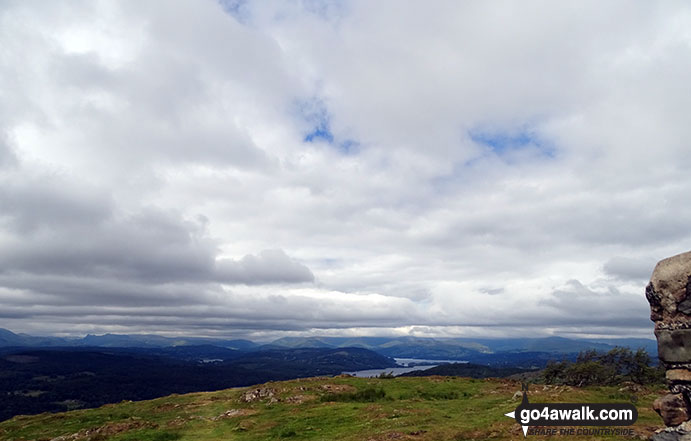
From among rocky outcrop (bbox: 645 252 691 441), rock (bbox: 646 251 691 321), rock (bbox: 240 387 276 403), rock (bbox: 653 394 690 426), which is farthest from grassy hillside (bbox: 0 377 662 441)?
rock (bbox: 646 251 691 321)

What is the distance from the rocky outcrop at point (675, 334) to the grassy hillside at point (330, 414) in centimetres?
→ 721

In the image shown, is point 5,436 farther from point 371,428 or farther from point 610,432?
point 610,432

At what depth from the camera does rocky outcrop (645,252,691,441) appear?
55.7 feet

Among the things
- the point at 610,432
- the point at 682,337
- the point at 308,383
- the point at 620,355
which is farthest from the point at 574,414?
the point at 620,355

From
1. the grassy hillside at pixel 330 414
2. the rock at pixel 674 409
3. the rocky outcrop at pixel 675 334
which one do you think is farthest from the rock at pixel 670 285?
the grassy hillside at pixel 330 414

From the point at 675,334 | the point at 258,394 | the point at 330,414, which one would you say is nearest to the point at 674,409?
the point at 675,334

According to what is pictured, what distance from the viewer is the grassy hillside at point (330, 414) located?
31.1 m

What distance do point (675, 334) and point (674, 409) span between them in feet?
11.5

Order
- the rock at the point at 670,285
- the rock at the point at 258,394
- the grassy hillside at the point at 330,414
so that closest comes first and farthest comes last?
the rock at the point at 670,285 → the grassy hillside at the point at 330,414 → the rock at the point at 258,394

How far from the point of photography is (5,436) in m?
42.2

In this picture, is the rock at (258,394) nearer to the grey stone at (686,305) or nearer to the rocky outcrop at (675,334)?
the rocky outcrop at (675,334)

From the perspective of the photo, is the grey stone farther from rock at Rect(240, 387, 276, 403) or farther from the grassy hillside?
rock at Rect(240, 387, 276, 403)

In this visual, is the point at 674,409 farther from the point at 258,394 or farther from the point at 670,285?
the point at 258,394

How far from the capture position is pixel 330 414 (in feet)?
131
